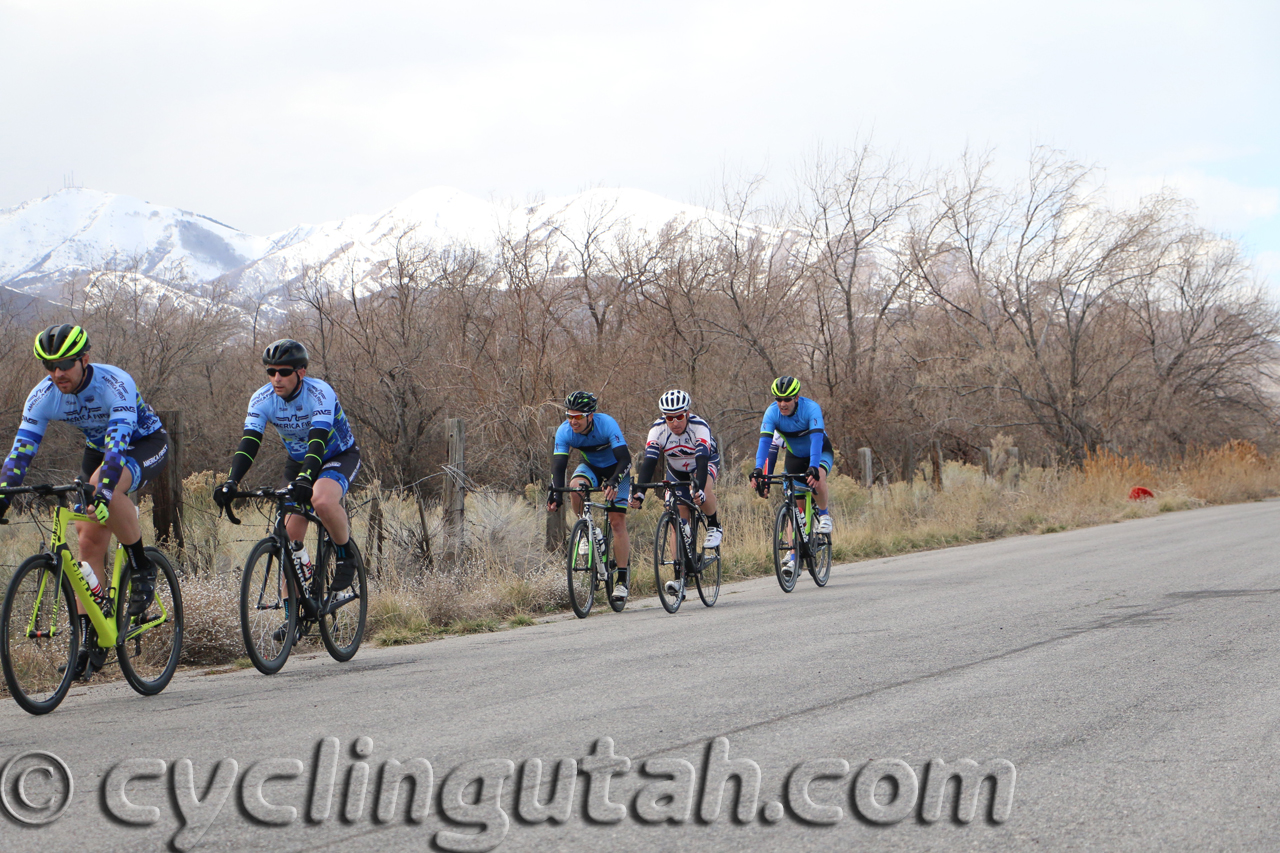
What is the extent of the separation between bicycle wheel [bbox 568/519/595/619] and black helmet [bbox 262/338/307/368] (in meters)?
3.27

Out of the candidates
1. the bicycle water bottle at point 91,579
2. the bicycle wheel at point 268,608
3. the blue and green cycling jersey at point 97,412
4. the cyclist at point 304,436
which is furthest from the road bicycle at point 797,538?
the bicycle water bottle at point 91,579

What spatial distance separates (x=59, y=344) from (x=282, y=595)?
2174 millimetres

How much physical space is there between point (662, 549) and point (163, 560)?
15.5 feet

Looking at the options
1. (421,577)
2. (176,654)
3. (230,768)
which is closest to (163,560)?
(176,654)

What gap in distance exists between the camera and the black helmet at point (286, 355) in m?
6.96

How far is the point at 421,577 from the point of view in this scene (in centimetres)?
1070

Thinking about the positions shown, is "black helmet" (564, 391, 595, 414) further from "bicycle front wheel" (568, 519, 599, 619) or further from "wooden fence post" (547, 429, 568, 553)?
"wooden fence post" (547, 429, 568, 553)

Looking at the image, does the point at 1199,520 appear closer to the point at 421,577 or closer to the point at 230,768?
the point at 421,577

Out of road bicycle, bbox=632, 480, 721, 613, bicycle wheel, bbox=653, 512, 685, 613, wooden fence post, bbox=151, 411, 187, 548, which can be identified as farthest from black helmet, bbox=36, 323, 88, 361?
bicycle wheel, bbox=653, 512, 685, 613

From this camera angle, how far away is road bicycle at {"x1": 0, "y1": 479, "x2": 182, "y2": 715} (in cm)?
575

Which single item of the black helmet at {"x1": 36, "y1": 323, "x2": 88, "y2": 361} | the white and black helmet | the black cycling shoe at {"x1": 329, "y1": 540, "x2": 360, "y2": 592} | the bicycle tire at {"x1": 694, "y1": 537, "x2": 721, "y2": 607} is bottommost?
the bicycle tire at {"x1": 694, "y1": 537, "x2": 721, "y2": 607}

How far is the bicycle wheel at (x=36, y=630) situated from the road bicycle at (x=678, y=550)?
4999mm

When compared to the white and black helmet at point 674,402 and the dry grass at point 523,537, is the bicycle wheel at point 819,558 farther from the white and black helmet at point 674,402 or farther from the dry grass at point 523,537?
the white and black helmet at point 674,402

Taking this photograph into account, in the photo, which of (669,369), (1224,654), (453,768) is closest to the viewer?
(453,768)
